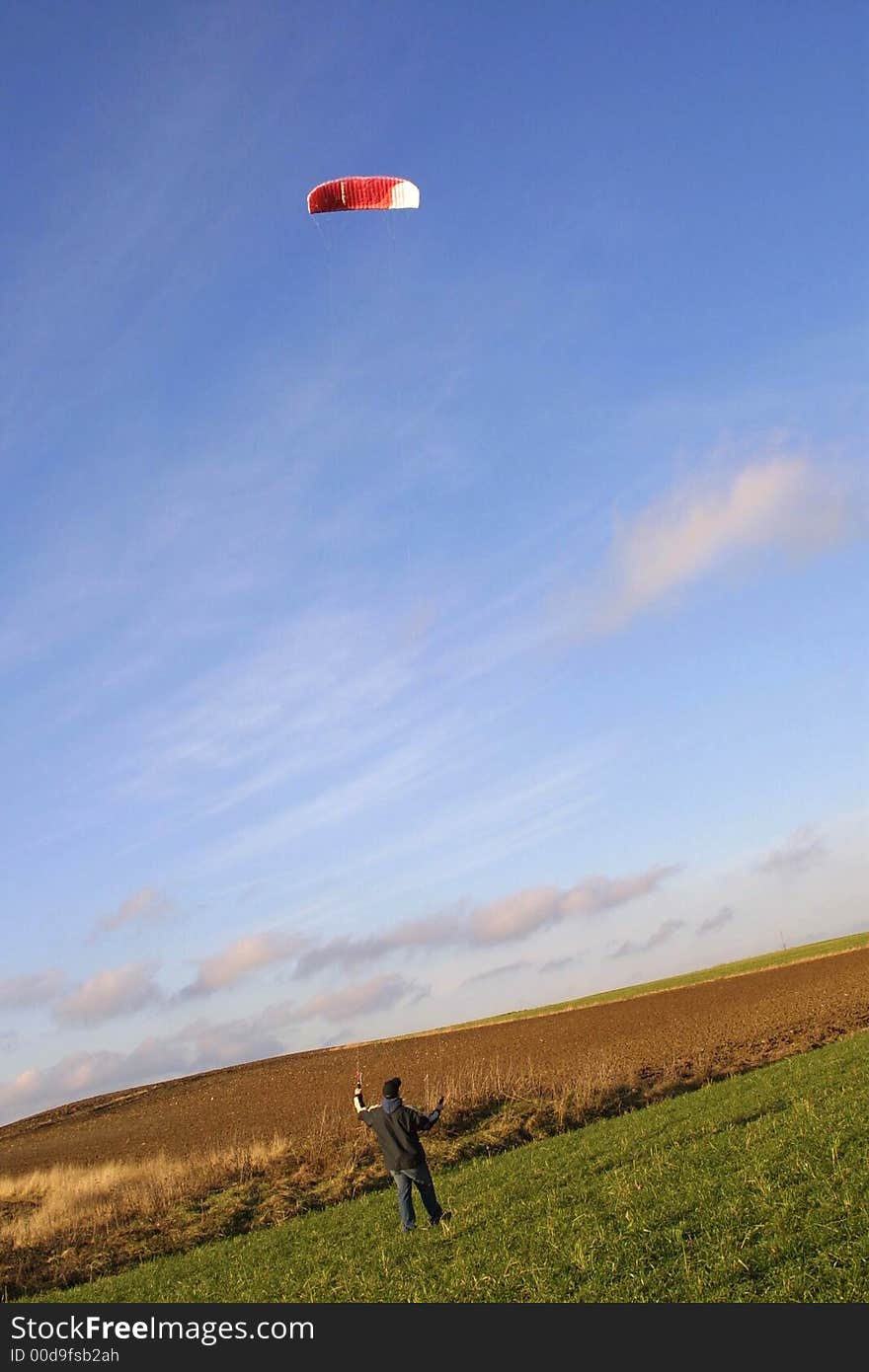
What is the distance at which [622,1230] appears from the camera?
13289mm

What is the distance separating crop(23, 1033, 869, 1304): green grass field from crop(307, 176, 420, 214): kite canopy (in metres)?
26.6

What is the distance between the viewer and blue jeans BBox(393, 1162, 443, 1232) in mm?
16484

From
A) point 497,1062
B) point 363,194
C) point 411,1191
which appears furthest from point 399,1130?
point 497,1062

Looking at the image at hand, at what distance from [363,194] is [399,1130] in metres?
25.9

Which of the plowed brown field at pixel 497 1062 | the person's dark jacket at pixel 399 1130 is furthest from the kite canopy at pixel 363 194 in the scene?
the plowed brown field at pixel 497 1062

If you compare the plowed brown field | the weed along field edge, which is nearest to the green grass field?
the weed along field edge

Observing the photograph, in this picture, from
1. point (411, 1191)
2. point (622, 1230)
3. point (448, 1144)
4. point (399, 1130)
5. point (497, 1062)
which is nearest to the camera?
point (622, 1230)

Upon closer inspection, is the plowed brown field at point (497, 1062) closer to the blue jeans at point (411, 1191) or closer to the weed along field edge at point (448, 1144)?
the weed along field edge at point (448, 1144)

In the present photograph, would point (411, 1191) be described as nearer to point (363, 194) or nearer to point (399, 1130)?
point (399, 1130)

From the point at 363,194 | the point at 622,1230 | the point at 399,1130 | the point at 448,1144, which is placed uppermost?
the point at 363,194
